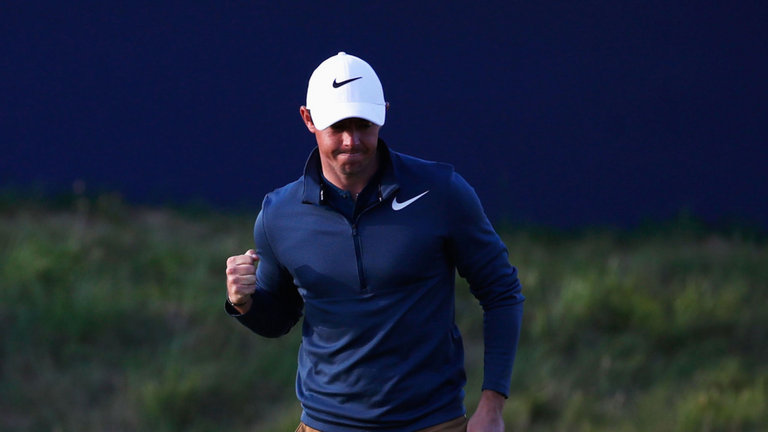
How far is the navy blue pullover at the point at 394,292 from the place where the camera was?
10.1 ft

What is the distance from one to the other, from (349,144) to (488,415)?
0.92 metres

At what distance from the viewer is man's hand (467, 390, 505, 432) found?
3098mm

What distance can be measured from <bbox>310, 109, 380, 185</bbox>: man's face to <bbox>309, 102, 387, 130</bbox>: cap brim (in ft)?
0.10

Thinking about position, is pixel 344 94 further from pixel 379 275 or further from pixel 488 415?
pixel 488 415

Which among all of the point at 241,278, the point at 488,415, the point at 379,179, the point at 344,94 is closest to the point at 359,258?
the point at 379,179

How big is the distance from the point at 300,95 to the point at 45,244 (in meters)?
2.04

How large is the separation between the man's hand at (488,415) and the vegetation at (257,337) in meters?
2.85

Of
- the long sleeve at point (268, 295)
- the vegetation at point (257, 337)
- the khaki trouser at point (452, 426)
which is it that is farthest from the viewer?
the vegetation at point (257, 337)

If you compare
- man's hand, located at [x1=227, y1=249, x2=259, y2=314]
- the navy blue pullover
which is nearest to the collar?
the navy blue pullover

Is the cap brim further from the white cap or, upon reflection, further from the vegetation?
the vegetation

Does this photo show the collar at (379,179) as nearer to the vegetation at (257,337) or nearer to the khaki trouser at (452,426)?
the khaki trouser at (452,426)

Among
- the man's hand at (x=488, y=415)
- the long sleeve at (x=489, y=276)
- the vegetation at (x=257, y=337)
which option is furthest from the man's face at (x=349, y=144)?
the vegetation at (x=257, y=337)

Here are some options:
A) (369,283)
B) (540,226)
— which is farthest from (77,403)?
(369,283)

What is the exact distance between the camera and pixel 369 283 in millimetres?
3074
